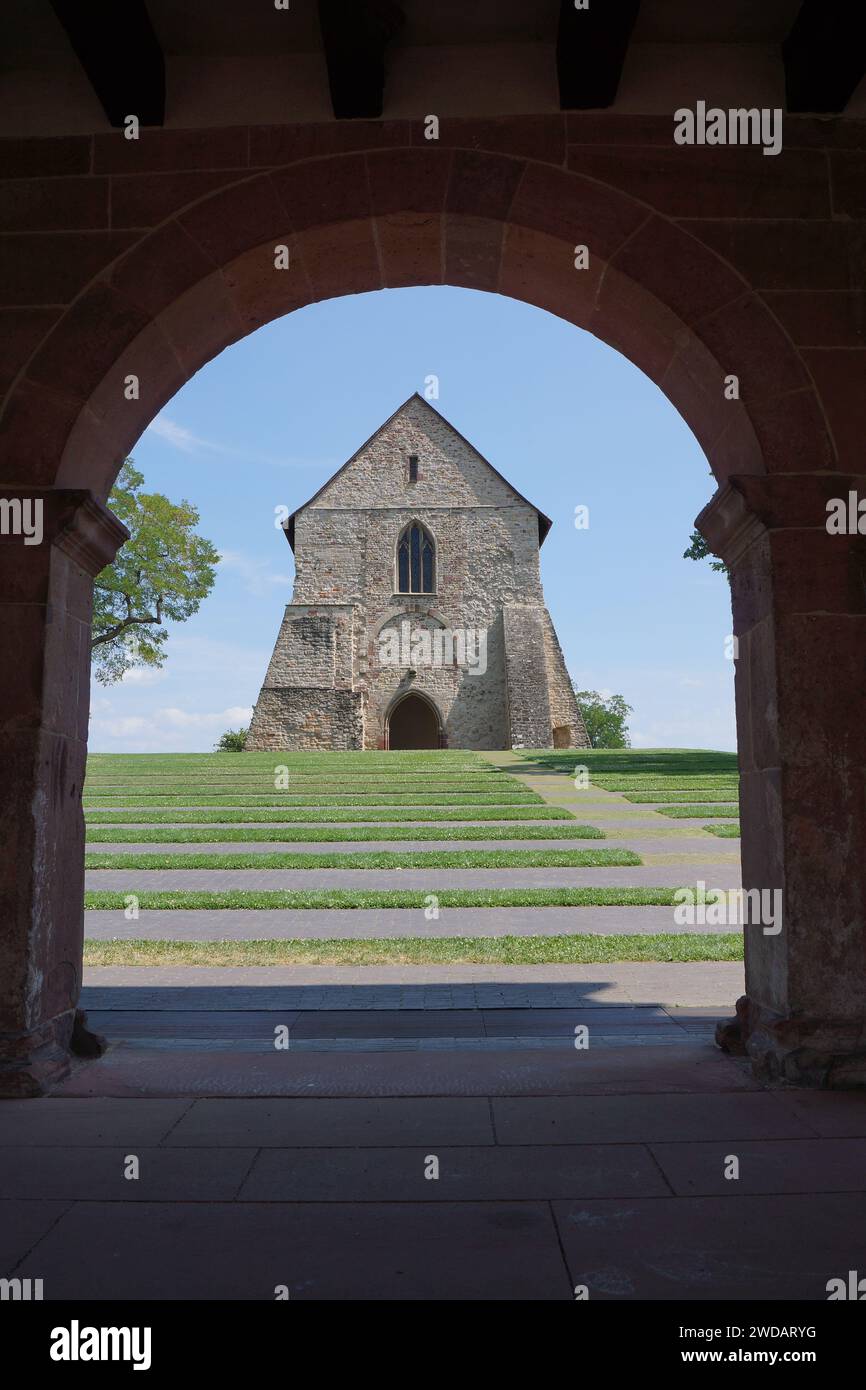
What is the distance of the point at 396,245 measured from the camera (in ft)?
13.7

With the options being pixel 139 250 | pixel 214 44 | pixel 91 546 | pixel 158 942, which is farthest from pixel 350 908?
pixel 214 44

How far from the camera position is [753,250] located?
382 cm

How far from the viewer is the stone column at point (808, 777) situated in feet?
11.2

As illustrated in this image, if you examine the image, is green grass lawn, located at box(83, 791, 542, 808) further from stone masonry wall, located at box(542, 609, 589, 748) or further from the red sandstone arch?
stone masonry wall, located at box(542, 609, 589, 748)

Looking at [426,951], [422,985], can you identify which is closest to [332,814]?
[426,951]

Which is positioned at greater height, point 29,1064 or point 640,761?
point 640,761

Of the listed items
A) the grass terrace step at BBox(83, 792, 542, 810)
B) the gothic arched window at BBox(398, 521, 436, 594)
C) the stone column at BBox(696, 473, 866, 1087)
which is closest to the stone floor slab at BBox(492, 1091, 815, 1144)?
the stone column at BBox(696, 473, 866, 1087)

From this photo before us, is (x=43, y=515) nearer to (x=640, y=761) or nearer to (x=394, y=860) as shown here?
(x=394, y=860)

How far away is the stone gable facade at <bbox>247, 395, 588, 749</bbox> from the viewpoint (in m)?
27.9

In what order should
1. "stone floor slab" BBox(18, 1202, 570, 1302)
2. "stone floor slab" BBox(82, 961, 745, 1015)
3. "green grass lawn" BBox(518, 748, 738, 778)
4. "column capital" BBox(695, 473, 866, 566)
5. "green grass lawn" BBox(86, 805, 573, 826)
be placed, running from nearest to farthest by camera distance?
"stone floor slab" BBox(18, 1202, 570, 1302)
"column capital" BBox(695, 473, 866, 566)
"stone floor slab" BBox(82, 961, 745, 1015)
"green grass lawn" BBox(86, 805, 573, 826)
"green grass lawn" BBox(518, 748, 738, 778)

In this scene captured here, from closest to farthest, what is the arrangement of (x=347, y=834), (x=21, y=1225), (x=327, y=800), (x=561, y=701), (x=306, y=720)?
(x=21, y=1225) < (x=347, y=834) < (x=327, y=800) < (x=306, y=720) < (x=561, y=701)

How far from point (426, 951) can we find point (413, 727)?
24.8 metres

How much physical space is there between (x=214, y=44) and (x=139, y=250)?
Result: 2.89ft

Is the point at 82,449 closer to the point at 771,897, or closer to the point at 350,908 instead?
the point at 771,897
